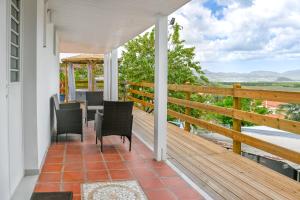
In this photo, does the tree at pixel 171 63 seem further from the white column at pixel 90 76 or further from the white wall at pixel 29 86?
the white wall at pixel 29 86

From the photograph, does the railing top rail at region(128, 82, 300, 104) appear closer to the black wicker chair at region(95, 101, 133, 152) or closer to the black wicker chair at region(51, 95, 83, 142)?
the black wicker chair at region(95, 101, 133, 152)

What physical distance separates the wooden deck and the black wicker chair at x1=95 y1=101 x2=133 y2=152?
32.6 inches

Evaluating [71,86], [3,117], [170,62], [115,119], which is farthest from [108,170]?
[71,86]

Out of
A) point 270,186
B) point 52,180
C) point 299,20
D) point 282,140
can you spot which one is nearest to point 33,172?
point 52,180

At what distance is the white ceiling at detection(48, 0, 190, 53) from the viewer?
163 inches

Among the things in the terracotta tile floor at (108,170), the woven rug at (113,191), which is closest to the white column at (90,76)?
the terracotta tile floor at (108,170)

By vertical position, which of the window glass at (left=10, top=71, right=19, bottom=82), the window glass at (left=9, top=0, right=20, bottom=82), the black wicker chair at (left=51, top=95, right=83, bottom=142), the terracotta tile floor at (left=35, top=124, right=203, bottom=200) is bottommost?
the terracotta tile floor at (left=35, top=124, right=203, bottom=200)

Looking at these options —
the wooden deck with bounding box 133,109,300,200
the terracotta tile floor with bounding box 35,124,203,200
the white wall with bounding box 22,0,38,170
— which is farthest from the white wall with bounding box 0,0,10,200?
the wooden deck with bounding box 133,109,300,200

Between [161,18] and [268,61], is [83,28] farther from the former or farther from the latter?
[268,61]

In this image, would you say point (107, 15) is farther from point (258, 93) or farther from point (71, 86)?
point (71, 86)

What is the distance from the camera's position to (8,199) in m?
2.63

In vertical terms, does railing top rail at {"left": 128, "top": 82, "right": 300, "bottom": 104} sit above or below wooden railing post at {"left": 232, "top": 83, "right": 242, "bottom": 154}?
above

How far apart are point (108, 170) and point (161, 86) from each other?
4.58 feet

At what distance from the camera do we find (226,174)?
371 cm
